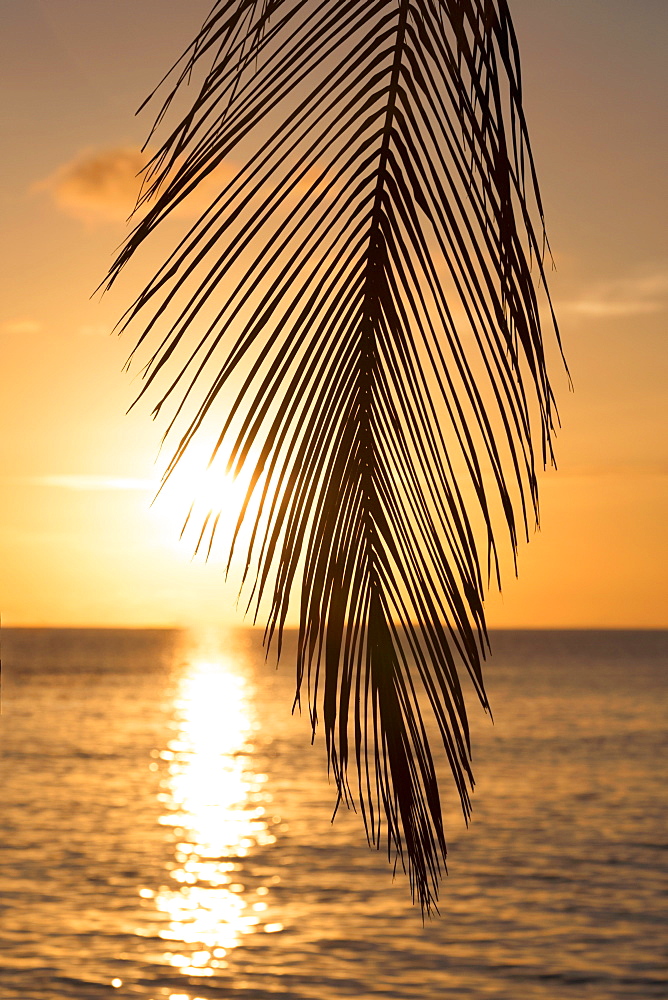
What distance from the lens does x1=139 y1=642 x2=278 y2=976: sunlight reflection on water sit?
23.6 m

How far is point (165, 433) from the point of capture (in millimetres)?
1292

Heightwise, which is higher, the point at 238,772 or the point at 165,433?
the point at 165,433

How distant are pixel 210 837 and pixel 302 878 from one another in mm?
7276

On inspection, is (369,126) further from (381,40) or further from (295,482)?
(295,482)

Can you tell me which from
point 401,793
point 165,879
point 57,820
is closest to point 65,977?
point 165,879

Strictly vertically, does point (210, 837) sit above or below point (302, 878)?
below

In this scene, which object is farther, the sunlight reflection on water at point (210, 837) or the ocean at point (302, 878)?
the sunlight reflection on water at point (210, 837)

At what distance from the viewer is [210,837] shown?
115 ft

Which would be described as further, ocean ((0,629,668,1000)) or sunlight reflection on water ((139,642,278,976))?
sunlight reflection on water ((139,642,278,976))

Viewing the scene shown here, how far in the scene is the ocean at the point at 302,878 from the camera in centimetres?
2095

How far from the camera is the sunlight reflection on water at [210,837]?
77.3 ft

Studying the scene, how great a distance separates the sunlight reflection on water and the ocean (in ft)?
0.34

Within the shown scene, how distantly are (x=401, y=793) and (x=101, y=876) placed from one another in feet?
97.5

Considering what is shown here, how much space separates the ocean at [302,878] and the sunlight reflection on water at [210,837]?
0.10 metres
